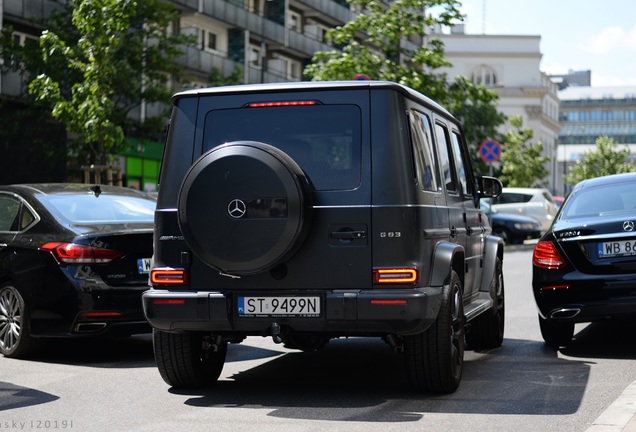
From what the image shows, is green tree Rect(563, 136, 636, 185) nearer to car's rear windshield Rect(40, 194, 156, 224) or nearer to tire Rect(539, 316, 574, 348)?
tire Rect(539, 316, 574, 348)

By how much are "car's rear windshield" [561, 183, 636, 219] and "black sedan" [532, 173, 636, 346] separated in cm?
1

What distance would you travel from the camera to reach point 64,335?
31.7 feet

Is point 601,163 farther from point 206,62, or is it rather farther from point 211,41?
point 206,62

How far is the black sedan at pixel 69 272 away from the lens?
9.61 metres

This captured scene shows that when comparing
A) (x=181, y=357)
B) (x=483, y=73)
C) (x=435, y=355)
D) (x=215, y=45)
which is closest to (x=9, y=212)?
(x=181, y=357)

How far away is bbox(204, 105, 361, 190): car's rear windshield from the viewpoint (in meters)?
7.35

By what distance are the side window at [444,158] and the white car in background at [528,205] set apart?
28905mm

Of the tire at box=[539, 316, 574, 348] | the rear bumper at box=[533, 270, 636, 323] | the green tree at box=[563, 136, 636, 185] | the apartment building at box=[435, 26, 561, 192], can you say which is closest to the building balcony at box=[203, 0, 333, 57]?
the tire at box=[539, 316, 574, 348]

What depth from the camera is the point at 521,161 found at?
84750mm

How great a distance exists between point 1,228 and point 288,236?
14.3ft

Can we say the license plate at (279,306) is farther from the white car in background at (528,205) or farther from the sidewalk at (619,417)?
the white car in background at (528,205)

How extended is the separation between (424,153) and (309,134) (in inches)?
35.7

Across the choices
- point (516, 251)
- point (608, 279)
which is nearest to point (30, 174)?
point (516, 251)

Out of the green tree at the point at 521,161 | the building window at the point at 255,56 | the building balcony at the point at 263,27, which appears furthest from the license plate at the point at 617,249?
the green tree at the point at 521,161
